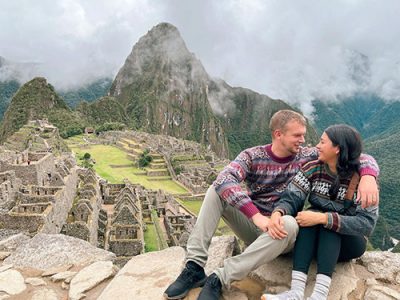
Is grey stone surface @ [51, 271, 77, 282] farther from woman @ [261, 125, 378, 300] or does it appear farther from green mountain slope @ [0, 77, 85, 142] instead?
green mountain slope @ [0, 77, 85, 142]

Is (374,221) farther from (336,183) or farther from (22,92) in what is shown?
(22,92)

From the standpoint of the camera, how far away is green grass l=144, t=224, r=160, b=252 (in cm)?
1341

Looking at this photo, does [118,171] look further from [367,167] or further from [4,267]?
[367,167]

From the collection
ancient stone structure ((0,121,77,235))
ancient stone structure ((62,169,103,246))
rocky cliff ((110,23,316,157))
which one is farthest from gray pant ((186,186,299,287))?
rocky cliff ((110,23,316,157))

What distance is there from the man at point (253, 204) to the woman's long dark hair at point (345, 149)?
4.1 inches

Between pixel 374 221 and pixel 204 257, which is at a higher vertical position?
pixel 374 221

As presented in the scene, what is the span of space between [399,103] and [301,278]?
167m

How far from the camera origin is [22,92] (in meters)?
69.9

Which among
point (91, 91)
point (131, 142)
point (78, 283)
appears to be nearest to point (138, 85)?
point (91, 91)

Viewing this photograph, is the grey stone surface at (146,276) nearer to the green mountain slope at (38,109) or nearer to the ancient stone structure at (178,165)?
the ancient stone structure at (178,165)

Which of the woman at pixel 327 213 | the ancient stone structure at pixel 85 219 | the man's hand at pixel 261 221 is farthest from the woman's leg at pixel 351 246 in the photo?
the ancient stone structure at pixel 85 219

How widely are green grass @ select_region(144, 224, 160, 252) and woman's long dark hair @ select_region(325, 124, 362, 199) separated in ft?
33.8

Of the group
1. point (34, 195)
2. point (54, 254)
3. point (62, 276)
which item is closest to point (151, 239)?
point (34, 195)

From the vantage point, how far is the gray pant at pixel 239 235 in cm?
324
